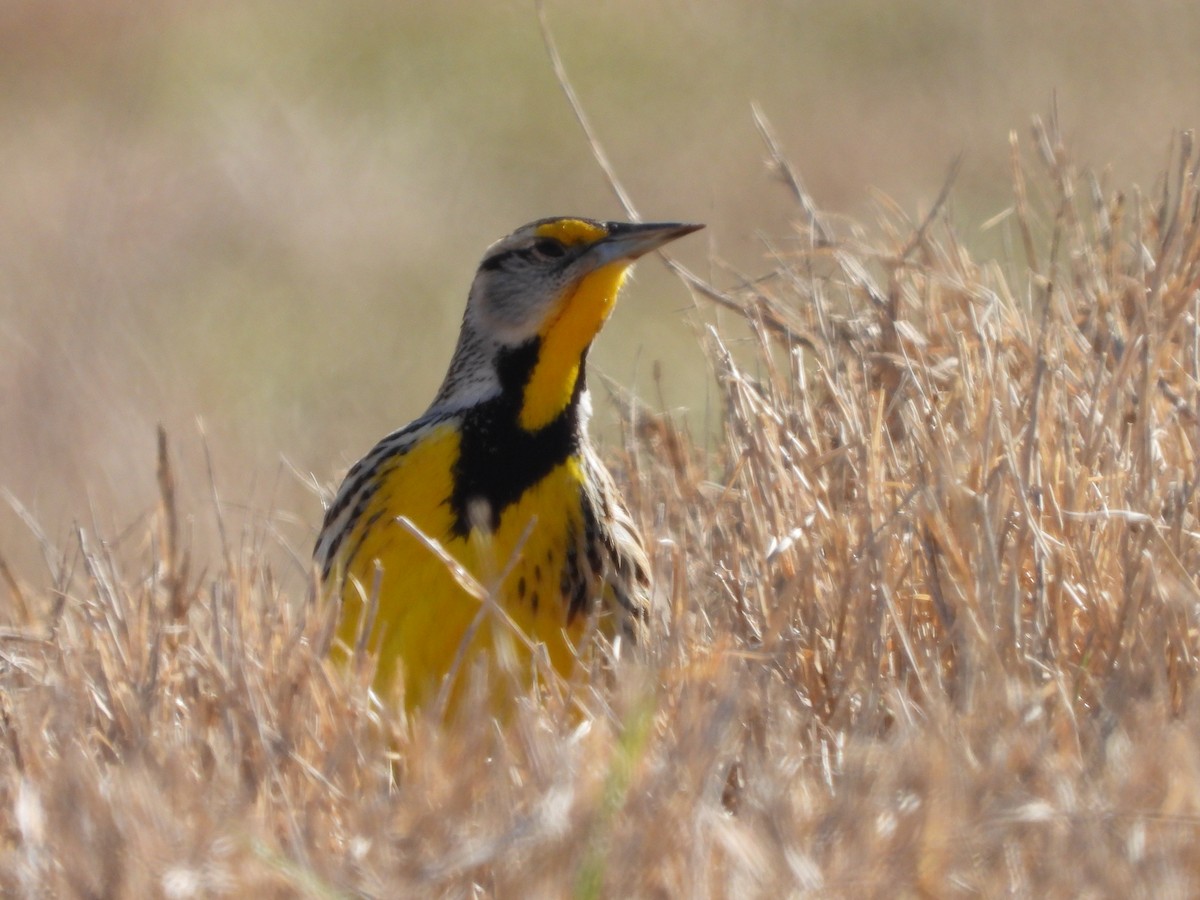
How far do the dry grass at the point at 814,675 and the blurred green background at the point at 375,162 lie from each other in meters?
2.59

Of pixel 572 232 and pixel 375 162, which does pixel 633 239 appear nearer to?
pixel 572 232

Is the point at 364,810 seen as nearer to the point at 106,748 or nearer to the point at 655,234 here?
the point at 106,748

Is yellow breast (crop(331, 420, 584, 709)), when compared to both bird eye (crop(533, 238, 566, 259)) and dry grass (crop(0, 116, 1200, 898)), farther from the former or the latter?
bird eye (crop(533, 238, 566, 259))

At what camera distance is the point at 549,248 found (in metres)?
3.50

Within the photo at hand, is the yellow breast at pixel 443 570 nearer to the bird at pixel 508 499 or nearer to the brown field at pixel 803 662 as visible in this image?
the bird at pixel 508 499

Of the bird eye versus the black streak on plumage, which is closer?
the black streak on plumage

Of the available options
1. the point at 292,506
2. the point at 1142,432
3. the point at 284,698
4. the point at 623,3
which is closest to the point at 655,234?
the point at 1142,432

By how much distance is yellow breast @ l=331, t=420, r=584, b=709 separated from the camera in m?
2.96

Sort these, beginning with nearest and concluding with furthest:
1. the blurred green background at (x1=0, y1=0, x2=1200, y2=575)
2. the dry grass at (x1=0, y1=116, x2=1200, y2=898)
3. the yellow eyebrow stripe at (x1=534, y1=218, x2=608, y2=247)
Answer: the dry grass at (x1=0, y1=116, x2=1200, y2=898)
the yellow eyebrow stripe at (x1=534, y1=218, x2=608, y2=247)
the blurred green background at (x1=0, y1=0, x2=1200, y2=575)

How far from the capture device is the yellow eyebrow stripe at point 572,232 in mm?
3484

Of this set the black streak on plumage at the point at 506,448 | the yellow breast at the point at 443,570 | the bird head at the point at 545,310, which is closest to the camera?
the yellow breast at the point at 443,570

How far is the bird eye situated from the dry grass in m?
0.30

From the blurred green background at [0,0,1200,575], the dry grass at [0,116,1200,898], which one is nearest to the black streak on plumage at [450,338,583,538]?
the dry grass at [0,116,1200,898]

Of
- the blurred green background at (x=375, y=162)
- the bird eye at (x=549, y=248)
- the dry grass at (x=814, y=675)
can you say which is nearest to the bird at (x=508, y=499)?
the bird eye at (x=549, y=248)
